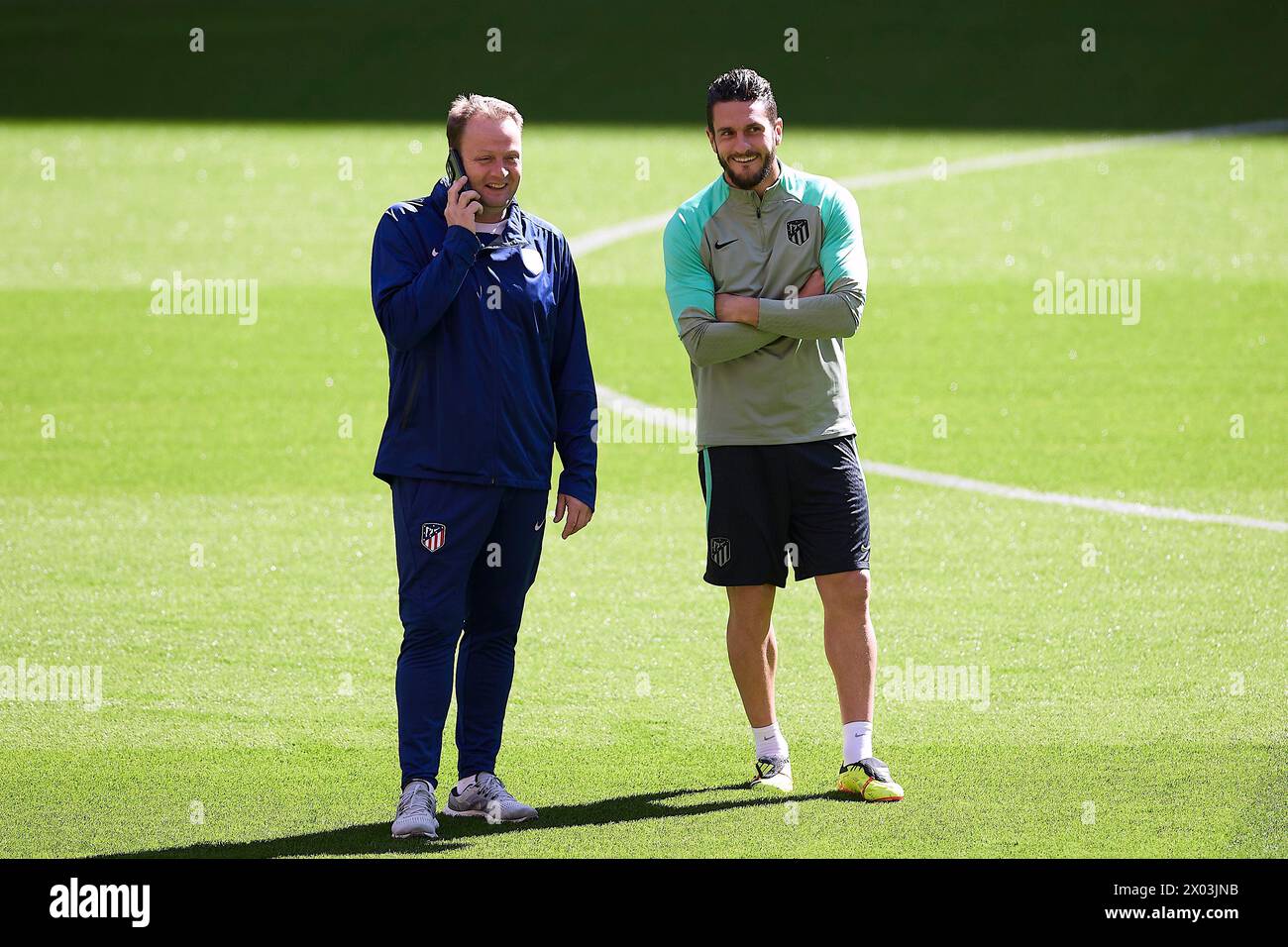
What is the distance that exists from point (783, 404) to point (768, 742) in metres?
1.19

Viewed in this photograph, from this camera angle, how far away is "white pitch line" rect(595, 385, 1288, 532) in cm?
987

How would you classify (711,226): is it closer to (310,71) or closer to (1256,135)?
(1256,135)

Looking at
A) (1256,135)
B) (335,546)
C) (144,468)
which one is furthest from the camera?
(1256,135)

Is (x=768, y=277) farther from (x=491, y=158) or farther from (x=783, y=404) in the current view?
(x=491, y=158)

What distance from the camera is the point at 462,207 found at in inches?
208

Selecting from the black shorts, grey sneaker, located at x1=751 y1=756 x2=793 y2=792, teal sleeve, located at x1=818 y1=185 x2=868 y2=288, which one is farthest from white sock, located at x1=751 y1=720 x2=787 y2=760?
teal sleeve, located at x1=818 y1=185 x2=868 y2=288

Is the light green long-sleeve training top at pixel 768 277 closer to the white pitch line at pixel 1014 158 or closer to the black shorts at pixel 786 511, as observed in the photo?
the black shorts at pixel 786 511

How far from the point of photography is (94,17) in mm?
24250

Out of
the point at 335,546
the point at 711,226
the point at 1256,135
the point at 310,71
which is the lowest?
the point at 335,546

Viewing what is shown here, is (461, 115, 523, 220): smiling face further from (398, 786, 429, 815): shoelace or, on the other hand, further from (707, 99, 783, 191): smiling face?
(398, 786, 429, 815): shoelace

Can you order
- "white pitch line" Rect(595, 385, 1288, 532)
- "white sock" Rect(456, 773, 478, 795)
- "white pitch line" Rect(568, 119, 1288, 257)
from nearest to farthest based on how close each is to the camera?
"white sock" Rect(456, 773, 478, 795) < "white pitch line" Rect(595, 385, 1288, 532) < "white pitch line" Rect(568, 119, 1288, 257)

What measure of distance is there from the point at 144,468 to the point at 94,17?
15.1m

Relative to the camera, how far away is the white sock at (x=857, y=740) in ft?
19.2
